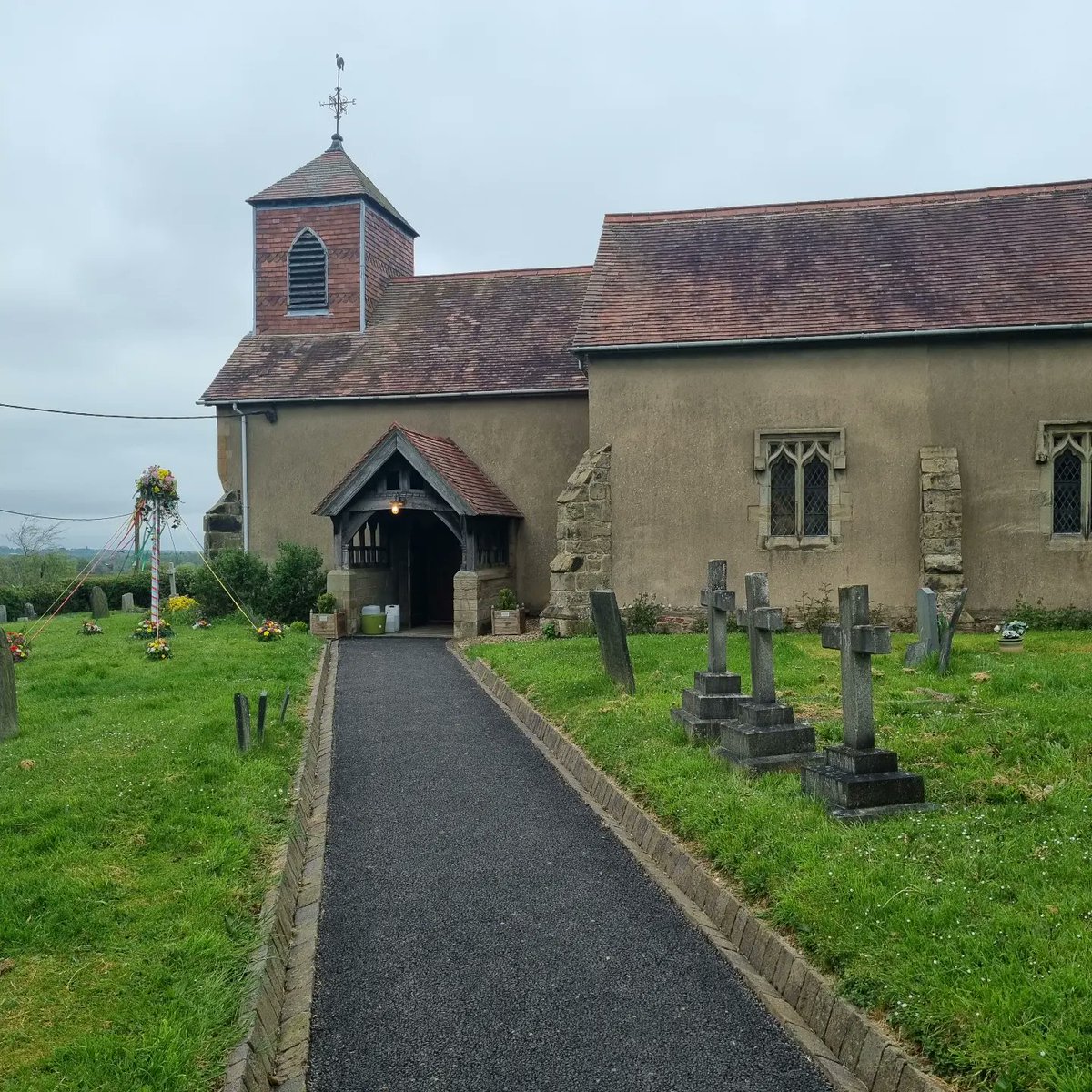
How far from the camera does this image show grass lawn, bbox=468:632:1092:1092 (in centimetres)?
413

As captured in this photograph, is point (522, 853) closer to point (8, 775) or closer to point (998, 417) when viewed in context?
point (8, 775)

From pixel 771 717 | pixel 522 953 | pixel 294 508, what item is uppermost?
pixel 294 508

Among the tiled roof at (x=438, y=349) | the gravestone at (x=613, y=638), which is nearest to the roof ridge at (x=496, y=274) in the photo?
the tiled roof at (x=438, y=349)

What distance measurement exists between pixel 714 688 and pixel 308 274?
20251 mm

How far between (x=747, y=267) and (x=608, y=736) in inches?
538

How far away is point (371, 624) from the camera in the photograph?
70.7ft

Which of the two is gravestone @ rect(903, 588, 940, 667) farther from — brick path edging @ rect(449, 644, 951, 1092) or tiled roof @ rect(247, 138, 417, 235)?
tiled roof @ rect(247, 138, 417, 235)

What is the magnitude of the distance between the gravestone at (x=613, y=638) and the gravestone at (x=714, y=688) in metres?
1.89

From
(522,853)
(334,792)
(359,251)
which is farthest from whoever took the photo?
(359,251)

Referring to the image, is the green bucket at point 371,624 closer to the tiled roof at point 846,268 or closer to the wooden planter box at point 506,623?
the wooden planter box at point 506,623

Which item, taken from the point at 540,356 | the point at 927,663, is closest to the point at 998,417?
the point at 927,663

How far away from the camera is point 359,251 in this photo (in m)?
26.0

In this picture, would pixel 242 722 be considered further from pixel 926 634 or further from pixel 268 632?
pixel 268 632

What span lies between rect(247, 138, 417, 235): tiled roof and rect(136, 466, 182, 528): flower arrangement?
403 inches
